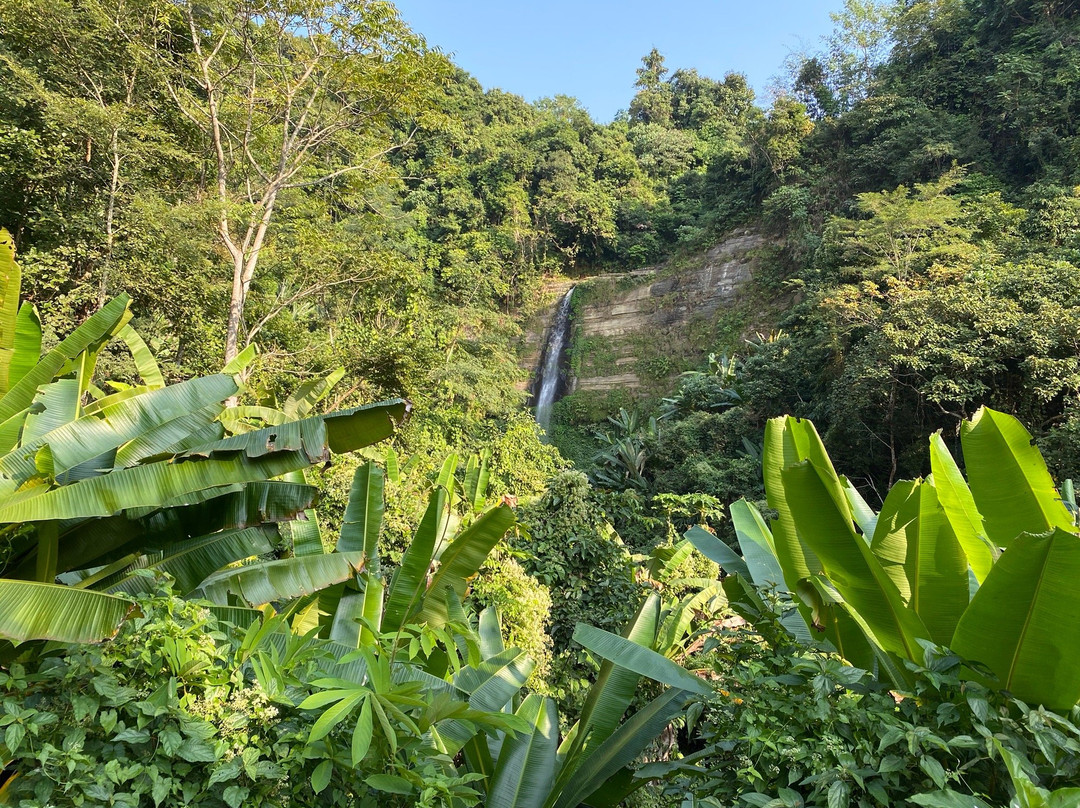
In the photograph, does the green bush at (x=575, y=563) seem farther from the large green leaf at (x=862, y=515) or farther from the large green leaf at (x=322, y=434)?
the large green leaf at (x=322, y=434)

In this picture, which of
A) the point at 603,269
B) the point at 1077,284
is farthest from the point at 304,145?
the point at 603,269

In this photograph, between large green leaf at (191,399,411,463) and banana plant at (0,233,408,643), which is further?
large green leaf at (191,399,411,463)

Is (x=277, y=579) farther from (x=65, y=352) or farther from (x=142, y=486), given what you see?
(x=65, y=352)

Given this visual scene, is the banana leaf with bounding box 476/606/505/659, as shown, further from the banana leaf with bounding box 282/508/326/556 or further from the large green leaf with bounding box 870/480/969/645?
the large green leaf with bounding box 870/480/969/645

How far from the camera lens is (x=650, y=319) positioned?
23.6 meters

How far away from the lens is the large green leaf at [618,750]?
2.61 m

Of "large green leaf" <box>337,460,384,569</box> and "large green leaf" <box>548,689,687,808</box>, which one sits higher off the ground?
"large green leaf" <box>337,460,384,569</box>

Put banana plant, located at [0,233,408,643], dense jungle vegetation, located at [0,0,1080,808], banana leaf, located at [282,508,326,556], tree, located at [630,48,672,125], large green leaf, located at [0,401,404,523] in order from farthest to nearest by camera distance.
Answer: tree, located at [630,48,672,125], banana leaf, located at [282,508,326,556], banana plant, located at [0,233,408,643], large green leaf, located at [0,401,404,523], dense jungle vegetation, located at [0,0,1080,808]

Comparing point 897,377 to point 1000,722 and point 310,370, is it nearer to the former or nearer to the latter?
point 1000,722

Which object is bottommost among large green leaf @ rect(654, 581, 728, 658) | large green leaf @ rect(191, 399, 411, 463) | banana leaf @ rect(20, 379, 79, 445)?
large green leaf @ rect(654, 581, 728, 658)

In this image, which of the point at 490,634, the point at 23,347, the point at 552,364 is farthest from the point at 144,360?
the point at 552,364

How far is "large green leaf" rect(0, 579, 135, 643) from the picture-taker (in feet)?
5.36

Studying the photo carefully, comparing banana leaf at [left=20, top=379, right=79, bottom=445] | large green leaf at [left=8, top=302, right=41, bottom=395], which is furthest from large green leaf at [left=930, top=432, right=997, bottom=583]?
large green leaf at [left=8, top=302, right=41, bottom=395]

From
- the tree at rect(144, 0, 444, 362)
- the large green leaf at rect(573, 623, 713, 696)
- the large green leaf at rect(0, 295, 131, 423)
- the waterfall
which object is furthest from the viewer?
the waterfall
